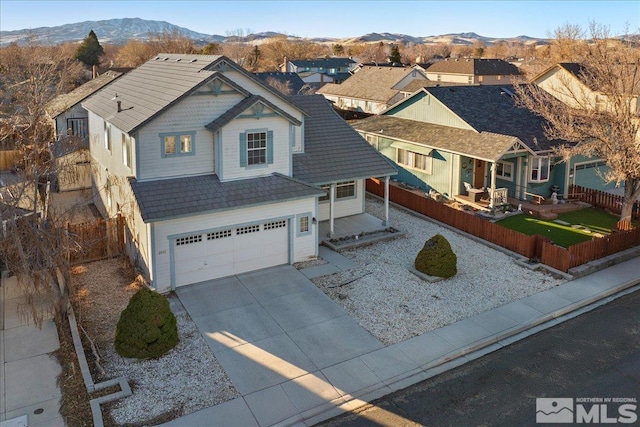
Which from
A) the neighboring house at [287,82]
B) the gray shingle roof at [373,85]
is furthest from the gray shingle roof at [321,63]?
the gray shingle roof at [373,85]

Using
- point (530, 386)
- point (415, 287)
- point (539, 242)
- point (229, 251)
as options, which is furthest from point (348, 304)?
point (539, 242)

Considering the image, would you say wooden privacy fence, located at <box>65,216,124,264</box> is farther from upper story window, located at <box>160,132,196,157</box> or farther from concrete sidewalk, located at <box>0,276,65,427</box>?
upper story window, located at <box>160,132,196,157</box>

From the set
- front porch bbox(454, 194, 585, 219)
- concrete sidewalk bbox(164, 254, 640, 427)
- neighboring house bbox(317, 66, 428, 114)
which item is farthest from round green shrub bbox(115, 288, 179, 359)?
neighboring house bbox(317, 66, 428, 114)

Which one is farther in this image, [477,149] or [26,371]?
[477,149]

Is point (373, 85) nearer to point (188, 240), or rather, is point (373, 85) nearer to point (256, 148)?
point (256, 148)

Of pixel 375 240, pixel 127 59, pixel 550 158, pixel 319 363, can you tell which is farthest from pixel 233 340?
pixel 127 59

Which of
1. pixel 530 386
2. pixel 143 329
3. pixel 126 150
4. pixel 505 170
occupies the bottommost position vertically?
pixel 530 386
